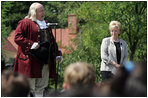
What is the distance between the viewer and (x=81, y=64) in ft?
7.45

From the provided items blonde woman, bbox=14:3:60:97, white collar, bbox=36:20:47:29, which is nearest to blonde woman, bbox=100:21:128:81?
blonde woman, bbox=14:3:60:97

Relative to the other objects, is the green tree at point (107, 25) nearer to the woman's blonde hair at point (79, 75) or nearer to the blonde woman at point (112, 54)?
the blonde woman at point (112, 54)

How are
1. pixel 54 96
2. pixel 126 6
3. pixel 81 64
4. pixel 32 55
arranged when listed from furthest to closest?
pixel 126 6 < pixel 32 55 < pixel 54 96 < pixel 81 64

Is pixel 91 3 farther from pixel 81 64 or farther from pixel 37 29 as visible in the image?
pixel 81 64

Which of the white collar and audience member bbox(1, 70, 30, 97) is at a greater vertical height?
the white collar

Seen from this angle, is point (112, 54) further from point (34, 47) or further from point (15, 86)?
point (15, 86)

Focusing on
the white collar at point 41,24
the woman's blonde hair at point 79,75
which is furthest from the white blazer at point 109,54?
the woman's blonde hair at point 79,75

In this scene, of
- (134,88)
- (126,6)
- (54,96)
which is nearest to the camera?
(134,88)

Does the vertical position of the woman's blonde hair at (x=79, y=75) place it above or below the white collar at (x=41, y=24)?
below

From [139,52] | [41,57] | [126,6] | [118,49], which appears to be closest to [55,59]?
[41,57]

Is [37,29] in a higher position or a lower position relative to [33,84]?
higher

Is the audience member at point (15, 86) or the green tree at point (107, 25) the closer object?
the audience member at point (15, 86)

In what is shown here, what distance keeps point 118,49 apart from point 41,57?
1182 mm

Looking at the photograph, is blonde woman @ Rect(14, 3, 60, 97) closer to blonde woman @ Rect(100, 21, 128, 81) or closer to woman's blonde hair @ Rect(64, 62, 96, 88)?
blonde woman @ Rect(100, 21, 128, 81)
